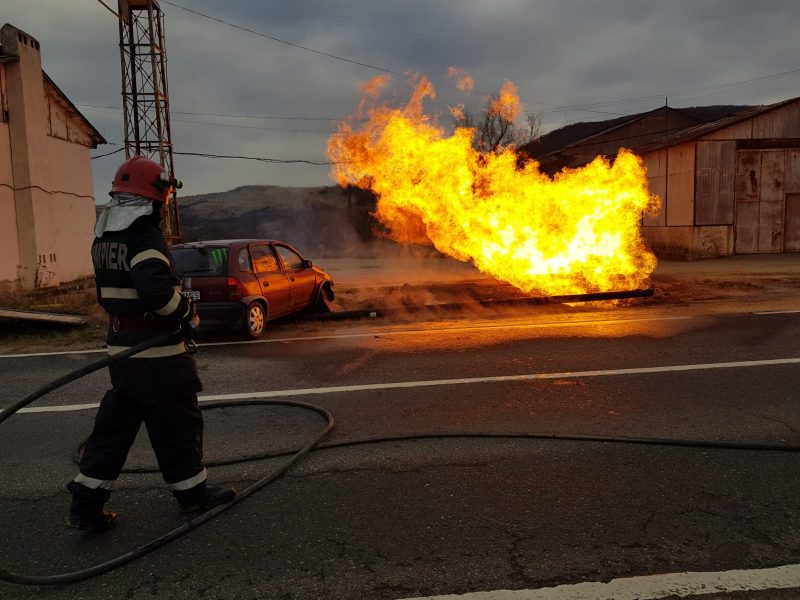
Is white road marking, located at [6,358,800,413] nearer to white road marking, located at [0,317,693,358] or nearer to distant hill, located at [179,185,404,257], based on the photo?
white road marking, located at [0,317,693,358]

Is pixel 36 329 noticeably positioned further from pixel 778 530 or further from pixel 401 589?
pixel 778 530

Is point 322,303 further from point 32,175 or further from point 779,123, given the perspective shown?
point 779,123

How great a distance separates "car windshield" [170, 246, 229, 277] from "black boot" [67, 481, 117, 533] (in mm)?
6130

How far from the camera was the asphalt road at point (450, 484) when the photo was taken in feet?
9.64

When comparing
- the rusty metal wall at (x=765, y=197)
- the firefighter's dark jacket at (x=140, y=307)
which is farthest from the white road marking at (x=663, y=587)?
the rusty metal wall at (x=765, y=197)

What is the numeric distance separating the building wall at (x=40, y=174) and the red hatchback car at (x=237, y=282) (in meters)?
8.89

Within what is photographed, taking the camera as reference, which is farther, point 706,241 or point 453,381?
point 706,241

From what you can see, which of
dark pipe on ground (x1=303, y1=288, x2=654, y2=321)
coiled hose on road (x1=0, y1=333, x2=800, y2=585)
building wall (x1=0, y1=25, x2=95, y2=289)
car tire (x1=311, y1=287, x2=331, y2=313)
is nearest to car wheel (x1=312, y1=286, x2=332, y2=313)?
car tire (x1=311, y1=287, x2=331, y2=313)

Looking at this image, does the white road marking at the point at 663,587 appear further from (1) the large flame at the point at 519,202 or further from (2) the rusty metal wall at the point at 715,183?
A: (2) the rusty metal wall at the point at 715,183

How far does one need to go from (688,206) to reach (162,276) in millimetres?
23188

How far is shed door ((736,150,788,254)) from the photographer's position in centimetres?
2261

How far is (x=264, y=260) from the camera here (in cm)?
1000

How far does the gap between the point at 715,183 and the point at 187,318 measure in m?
23.3

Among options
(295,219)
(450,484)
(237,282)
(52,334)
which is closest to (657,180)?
(237,282)
